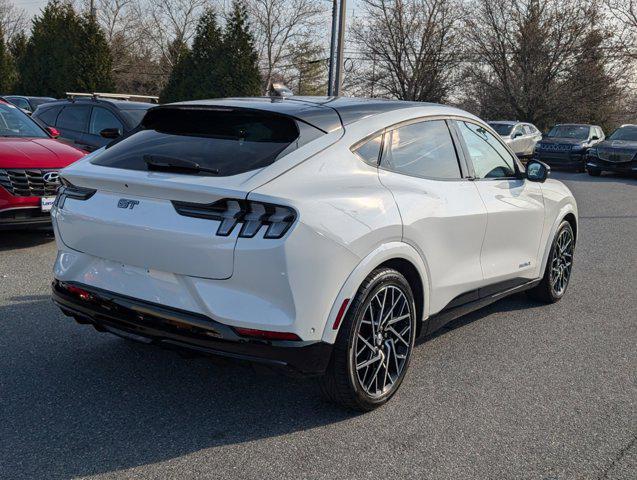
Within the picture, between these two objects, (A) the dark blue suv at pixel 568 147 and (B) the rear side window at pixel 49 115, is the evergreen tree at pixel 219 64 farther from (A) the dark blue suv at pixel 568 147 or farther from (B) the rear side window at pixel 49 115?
(B) the rear side window at pixel 49 115

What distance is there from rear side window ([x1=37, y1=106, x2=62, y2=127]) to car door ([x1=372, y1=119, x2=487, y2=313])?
841 centimetres

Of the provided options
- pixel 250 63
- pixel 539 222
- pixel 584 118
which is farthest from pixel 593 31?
pixel 539 222

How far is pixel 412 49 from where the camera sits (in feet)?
155

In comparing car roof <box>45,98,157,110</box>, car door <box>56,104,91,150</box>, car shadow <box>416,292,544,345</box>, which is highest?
car roof <box>45,98,157,110</box>

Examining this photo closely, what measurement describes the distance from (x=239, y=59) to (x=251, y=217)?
104ft

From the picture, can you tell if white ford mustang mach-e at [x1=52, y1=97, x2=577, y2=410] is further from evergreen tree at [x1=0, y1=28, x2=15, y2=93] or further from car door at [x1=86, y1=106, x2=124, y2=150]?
evergreen tree at [x1=0, y1=28, x2=15, y2=93]

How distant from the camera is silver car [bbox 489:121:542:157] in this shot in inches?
990

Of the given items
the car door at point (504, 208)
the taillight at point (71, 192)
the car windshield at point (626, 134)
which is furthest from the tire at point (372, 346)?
the car windshield at point (626, 134)

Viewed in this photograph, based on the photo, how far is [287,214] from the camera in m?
3.11

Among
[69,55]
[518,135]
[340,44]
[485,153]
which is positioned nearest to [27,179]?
[485,153]

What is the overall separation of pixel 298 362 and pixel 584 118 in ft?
138

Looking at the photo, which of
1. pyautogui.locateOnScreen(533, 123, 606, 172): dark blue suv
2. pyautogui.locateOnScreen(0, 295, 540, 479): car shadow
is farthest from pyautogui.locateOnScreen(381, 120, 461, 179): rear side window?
pyautogui.locateOnScreen(533, 123, 606, 172): dark blue suv

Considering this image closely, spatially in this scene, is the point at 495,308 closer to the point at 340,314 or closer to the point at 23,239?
the point at 340,314

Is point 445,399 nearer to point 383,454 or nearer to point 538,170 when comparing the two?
point 383,454
